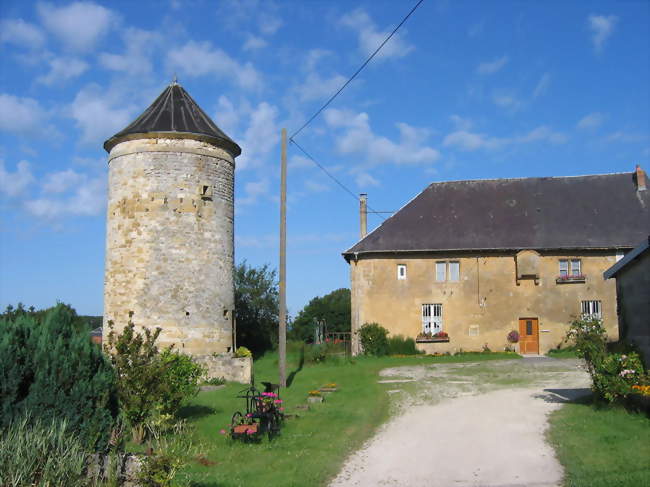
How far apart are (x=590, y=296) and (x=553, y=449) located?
18593 millimetres

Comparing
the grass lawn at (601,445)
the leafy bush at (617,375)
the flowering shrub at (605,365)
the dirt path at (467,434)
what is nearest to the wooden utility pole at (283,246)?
the dirt path at (467,434)

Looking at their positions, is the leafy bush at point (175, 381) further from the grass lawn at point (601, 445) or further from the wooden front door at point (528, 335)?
the wooden front door at point (528, 335)

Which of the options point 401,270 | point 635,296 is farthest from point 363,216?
point 635,296

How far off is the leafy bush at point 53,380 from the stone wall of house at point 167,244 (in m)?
13.2

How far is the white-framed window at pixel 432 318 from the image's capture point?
27.7m

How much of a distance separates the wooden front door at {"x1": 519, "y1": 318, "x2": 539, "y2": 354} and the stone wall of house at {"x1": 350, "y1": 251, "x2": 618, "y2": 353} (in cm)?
18

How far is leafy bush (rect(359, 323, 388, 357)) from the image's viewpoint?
89.0ft

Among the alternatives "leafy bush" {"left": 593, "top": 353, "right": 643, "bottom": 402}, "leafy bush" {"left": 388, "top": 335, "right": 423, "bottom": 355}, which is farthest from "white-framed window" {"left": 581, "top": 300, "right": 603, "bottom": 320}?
"leafy bush" {"left": 593, "top": 353, "right": 643, "bottom": 402}

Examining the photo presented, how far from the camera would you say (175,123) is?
22.6m

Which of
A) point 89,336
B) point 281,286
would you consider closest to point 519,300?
point 281,286

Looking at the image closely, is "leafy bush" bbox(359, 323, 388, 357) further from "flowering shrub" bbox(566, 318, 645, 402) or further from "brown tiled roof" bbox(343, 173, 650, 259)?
"flowering shrub" bbox(566, 318, 645, 402)

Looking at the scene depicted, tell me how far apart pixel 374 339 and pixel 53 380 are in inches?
802

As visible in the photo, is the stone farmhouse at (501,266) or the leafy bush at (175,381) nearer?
the leafy bush at (175,381)

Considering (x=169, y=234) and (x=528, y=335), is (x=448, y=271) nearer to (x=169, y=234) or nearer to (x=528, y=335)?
(x=528, y=335)
